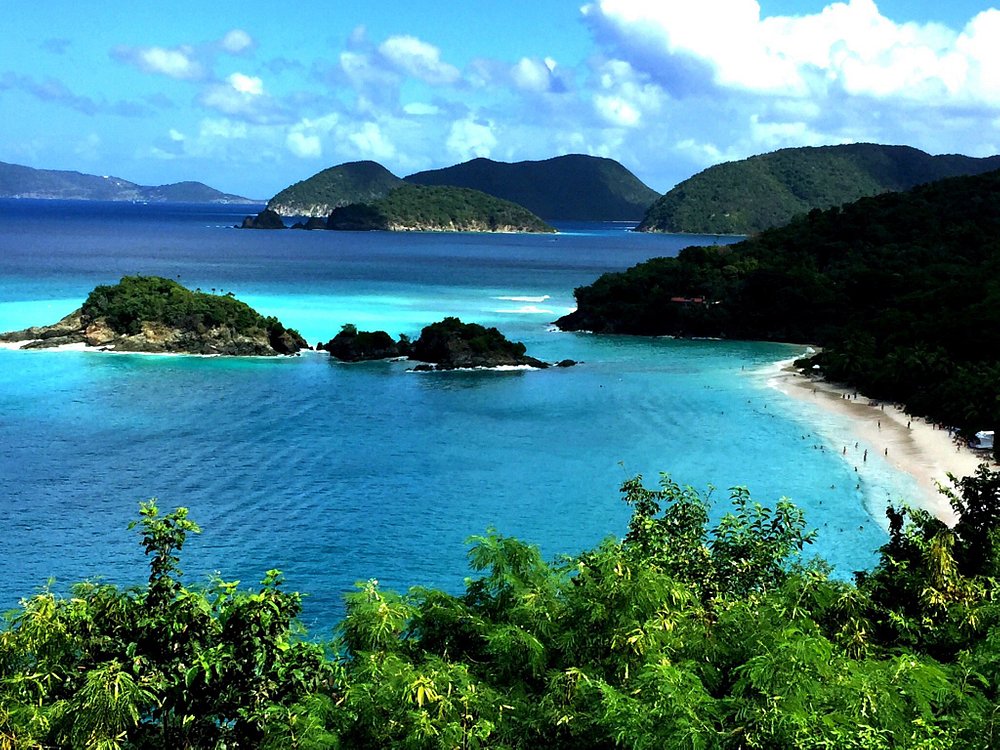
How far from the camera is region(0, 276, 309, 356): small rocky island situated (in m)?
66.8

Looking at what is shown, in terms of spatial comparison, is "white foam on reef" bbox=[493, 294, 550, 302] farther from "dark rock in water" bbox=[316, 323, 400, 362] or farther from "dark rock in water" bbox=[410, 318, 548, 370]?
"dark rock in water" bbox=[316, 323, 400, 362]

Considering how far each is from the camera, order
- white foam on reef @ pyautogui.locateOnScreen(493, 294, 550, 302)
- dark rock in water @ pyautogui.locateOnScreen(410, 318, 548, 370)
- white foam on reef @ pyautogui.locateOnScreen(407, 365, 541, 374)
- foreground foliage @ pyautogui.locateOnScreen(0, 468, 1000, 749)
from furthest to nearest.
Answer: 1. white foam on reef @ pyautogui.locateOnScreen(493, 294, 550, 302)
2. dark rock in water @ pyautogui.locateOnScreen(410, 318, 548, 370)
3. white foam on reef @ pyautogui.locateOnScreen(407, 365, 541, 374)
4. foreground foliage @ pyautogui.locateOnScreen(0, 468, 1000, 749)

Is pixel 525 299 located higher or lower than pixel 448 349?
higher

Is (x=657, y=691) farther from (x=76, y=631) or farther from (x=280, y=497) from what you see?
(x=280, y=497)

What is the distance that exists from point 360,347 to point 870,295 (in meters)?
44.3

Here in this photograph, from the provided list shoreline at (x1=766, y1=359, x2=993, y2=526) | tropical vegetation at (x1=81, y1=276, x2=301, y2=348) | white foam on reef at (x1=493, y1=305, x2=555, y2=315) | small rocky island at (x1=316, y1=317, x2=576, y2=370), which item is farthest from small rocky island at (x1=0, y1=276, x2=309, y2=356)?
shoreline at (x1=766, y1=359, x2=993, y2=526)

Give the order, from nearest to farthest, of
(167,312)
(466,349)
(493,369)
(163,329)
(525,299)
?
(493,369) → (466,349) → (163,329) → (167,312) → (525,299)

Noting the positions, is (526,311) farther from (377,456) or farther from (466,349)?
(377,456)

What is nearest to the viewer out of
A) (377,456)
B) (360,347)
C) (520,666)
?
(520,666)

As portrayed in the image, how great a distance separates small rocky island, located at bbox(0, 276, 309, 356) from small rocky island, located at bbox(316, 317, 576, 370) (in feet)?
15.6

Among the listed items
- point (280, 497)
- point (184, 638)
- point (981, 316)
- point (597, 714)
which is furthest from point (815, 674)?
point (981, 316)

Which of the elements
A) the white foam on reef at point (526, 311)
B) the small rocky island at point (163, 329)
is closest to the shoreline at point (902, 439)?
→ the small rocky island at point (163, 329)

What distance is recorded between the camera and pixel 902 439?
45656mm

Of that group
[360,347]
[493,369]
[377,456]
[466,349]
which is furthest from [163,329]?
[377,456]
